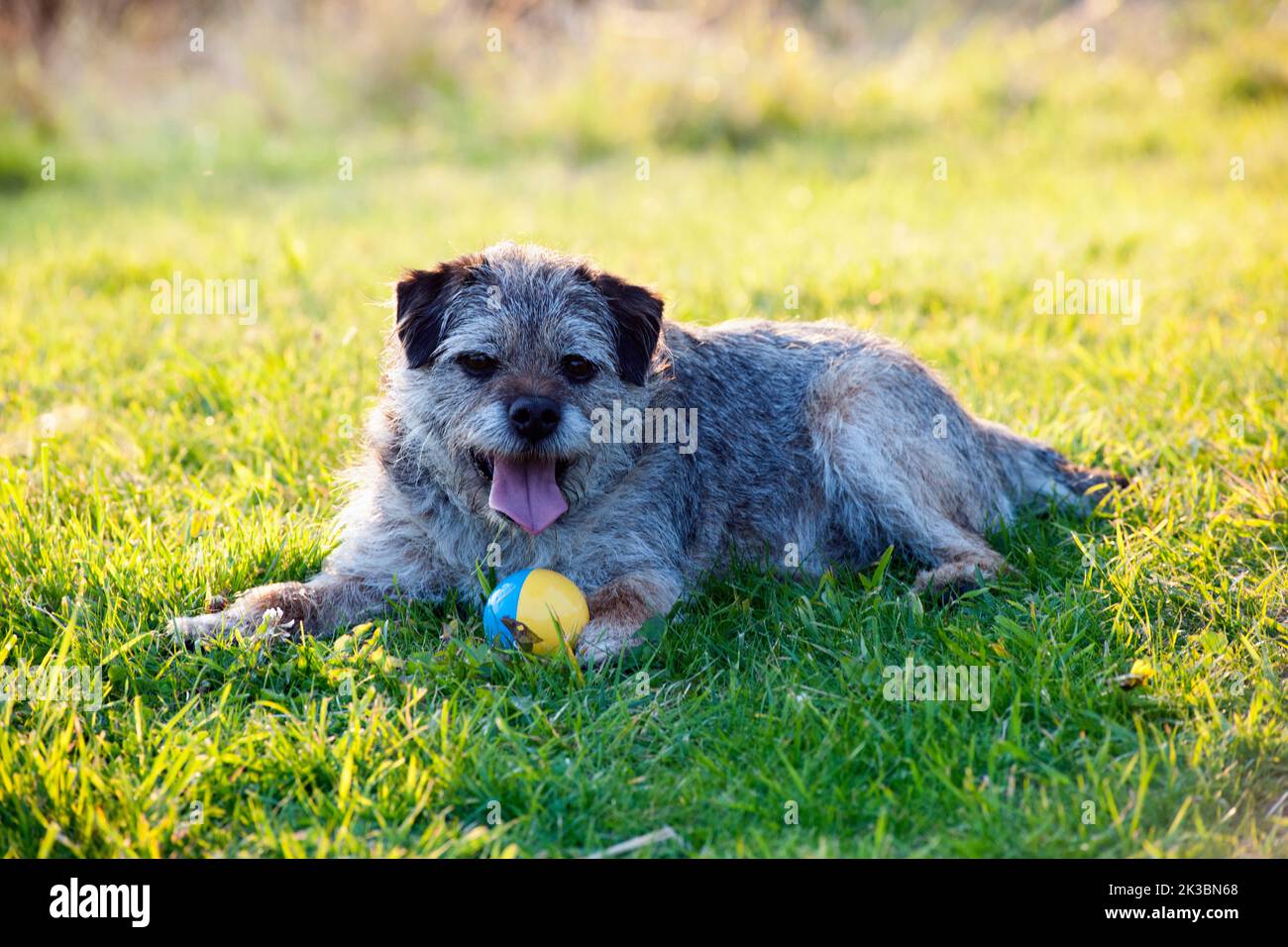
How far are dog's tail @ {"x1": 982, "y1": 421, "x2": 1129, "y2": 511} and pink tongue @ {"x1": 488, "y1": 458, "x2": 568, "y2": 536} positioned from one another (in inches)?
82.1

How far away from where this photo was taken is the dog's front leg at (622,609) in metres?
4.00

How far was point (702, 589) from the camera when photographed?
4.61 metres

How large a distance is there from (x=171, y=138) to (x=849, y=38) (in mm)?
9073

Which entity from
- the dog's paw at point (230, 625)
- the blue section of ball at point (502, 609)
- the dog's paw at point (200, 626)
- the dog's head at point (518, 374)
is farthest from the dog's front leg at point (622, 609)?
the dog's paw at point (200, 626)

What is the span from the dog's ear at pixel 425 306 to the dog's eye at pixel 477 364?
0.12 meters

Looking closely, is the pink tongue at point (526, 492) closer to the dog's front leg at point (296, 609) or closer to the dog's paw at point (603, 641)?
the dog's paw at point (603, 641)

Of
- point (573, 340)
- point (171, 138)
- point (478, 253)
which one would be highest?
point (171, 138)

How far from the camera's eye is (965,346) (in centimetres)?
713

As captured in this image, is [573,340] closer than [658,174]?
Yes

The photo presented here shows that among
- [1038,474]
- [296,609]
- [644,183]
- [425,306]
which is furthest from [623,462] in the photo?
[644,183]

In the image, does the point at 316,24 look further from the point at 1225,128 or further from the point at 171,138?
the point at 1225,128

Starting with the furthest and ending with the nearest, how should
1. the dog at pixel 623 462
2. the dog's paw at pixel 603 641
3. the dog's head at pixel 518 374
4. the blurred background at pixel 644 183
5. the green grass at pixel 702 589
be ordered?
the blurred background at pixel 644 183 → the dog at pixel 623 462 → the dog's head at pixel 518 374 → the dog's paw at pixel 603 641 → the green grass at pixel 702 589

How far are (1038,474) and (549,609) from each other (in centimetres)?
246

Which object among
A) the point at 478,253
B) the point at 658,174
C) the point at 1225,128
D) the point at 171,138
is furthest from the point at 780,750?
the point at 171,138
